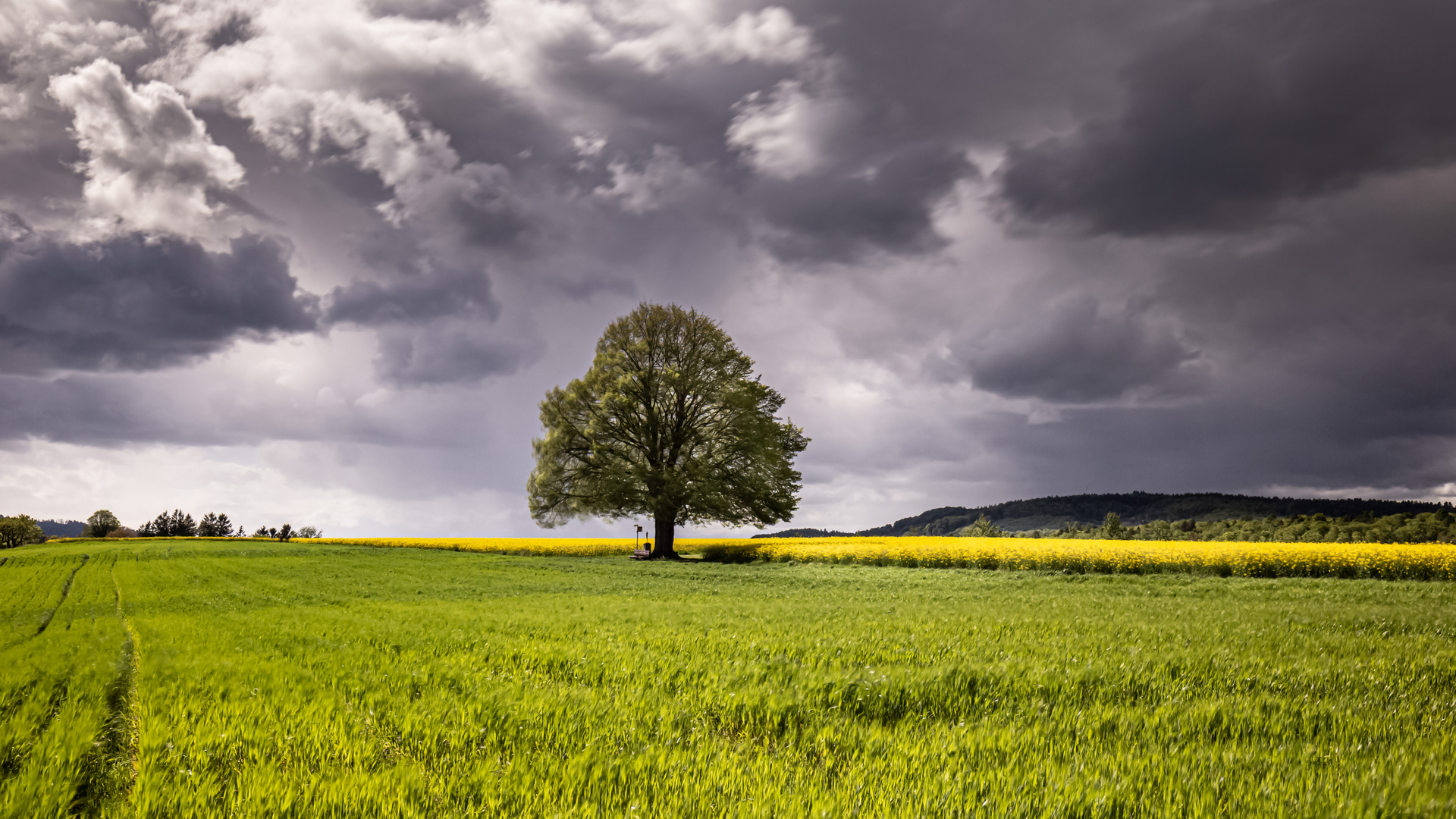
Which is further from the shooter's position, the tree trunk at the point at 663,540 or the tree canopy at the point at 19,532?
the tree canopy at the point at 19,532

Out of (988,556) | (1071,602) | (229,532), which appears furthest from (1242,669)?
(229,532)

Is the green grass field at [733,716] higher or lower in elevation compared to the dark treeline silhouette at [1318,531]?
higher

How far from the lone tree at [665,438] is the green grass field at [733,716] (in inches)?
1114

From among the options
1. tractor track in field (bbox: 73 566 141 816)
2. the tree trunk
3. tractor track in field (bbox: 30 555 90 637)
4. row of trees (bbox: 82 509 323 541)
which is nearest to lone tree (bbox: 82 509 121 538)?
row of trees (bbox: 82 509 323 541)

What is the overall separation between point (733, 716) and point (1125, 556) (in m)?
33.1

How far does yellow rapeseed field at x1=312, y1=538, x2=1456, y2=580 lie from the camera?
92.1 feet

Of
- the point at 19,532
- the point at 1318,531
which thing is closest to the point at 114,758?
the point at 1318,531

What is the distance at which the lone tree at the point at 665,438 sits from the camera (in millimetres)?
41406

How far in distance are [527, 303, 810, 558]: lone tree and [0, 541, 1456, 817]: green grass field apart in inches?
1114

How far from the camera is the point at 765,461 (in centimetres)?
4175

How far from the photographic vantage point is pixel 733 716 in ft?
18.6

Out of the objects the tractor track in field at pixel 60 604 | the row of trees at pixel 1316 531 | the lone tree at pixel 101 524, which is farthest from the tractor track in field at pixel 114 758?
the lone tree at pixel 101 524

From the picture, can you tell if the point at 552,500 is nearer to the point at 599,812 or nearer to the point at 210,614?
the point at 210,614

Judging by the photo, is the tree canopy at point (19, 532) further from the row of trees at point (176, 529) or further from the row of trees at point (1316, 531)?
the row of trees at point (1316, 531)
